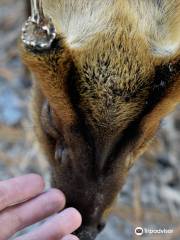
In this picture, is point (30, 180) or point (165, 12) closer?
point (165, 12)

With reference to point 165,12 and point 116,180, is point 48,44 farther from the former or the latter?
point 116,180

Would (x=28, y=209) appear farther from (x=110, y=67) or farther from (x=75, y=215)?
(x=110, y=67)

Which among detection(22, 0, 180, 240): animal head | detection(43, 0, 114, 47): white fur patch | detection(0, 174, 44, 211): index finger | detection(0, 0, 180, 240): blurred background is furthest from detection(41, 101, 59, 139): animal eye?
detection(0, 0, 180, 240): blurred background

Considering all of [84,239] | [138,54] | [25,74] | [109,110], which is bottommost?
[84,239]

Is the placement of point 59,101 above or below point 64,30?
below

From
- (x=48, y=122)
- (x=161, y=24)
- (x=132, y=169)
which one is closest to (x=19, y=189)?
(x=48, y=122)

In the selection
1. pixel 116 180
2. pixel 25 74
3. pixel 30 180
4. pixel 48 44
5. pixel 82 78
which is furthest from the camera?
pixel 25 74

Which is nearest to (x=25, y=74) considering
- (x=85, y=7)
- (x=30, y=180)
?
(x=30, y=180)
